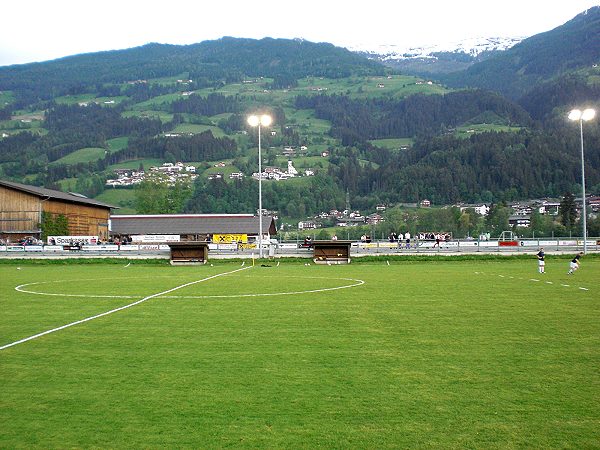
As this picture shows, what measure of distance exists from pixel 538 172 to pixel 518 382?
6118 inches

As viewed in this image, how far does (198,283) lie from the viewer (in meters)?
24.8

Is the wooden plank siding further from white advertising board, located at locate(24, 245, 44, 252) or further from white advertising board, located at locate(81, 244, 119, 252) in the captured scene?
white advertising board, located at locate(81, 244, 119, 252)

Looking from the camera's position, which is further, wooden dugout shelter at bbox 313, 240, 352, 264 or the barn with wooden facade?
the barn with wooden facade

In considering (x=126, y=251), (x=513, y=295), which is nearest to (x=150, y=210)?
(x=126, y=251)

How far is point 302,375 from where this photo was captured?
8.78 m

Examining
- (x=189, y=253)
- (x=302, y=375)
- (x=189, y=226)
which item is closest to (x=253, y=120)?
(x=189, y=253)

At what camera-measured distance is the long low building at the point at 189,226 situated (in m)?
80.8

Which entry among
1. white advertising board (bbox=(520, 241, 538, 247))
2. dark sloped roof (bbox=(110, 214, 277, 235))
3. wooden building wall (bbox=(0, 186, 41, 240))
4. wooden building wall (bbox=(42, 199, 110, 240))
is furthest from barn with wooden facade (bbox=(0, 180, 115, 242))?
white advertising board (bbox=(520, 241, 538, 247))

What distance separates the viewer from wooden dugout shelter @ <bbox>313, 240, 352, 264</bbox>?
4112cm

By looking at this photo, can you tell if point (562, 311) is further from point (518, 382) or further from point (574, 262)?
point (574, 262)

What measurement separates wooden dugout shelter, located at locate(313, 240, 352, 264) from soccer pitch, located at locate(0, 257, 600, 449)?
77.3 feet

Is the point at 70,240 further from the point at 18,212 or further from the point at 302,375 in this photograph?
the point at 302,375

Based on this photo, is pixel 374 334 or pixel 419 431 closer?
pixel 419 431

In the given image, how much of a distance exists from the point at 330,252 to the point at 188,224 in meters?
45.6
